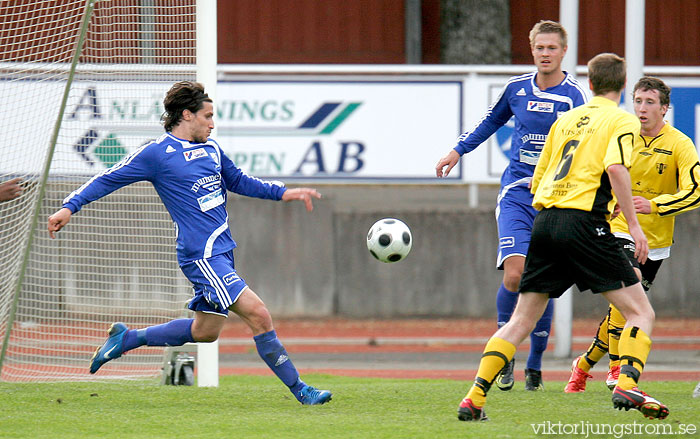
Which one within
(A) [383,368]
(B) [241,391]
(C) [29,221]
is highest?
(C) [29,221]

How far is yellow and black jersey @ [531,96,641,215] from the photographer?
539 centimetres

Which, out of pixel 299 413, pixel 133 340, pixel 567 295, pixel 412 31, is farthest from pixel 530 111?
pixel 412 31

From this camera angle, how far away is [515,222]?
23.0 ft

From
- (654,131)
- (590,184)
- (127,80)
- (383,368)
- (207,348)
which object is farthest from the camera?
(383,368)

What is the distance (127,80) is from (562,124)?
4.17 metres

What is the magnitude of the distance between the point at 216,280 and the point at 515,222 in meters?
2.15

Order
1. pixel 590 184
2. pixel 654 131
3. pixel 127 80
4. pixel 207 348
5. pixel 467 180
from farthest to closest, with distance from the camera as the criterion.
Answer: pixel 467 180 → pixel 127 80 → pixel 207 348 → pixel 654 131 → pixel 590 184

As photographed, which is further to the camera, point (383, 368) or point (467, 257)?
point (467, 257)

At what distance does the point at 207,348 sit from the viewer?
7668 mm

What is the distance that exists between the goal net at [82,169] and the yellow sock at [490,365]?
3342mm

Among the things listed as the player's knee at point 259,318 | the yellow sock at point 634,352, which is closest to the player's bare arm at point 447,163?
the player's knee at point 259,318

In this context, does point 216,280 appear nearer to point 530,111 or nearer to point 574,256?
point 574,256

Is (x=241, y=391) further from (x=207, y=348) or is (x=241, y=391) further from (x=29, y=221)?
(x=29, y=221)

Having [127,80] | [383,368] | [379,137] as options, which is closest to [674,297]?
[379,137]
